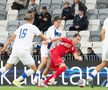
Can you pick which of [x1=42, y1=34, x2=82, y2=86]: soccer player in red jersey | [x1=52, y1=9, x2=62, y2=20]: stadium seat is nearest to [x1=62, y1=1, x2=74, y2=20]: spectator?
[x1=52, y1=9, x2=62, y2=20]: stadium seat

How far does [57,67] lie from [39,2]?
31.0 ft

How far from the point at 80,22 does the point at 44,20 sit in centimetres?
169

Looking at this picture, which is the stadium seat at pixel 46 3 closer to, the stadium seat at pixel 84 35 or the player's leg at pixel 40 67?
the stadium seat at pixel 84 35

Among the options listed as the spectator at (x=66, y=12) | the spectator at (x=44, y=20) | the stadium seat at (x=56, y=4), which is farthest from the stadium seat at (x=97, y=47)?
the stadium seat at (x=56, y=4)

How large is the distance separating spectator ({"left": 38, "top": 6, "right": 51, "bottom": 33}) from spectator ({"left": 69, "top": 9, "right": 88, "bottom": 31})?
110 cm

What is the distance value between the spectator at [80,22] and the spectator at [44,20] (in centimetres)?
110

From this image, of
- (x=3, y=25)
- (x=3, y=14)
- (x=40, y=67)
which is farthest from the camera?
(x=3, y=14)

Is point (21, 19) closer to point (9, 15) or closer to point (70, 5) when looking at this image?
point (9, 15)

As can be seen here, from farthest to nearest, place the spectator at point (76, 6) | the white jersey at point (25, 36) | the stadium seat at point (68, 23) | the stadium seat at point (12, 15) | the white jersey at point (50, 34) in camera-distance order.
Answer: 1. the stadium seat at point (12, 15)
2. the stadium seat at point (68, 23)
3. the spectator at point (76, 6)
4. the white jersey at point (50, 34)
5. the white jersey at point (25, 36)

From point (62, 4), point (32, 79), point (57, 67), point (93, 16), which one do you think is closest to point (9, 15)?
point (62, 4)

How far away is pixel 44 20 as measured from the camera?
26.9 metres

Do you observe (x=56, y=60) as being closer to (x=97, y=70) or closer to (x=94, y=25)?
(x=97, y=70)

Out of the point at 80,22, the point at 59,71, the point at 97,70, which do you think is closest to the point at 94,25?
the point at 80,22

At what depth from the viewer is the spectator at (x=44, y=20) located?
2685cm
